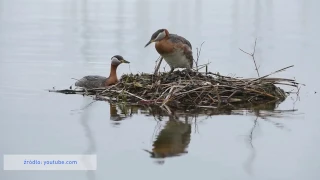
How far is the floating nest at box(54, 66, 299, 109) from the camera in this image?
37.9 feet

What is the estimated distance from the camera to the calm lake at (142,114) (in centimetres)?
847

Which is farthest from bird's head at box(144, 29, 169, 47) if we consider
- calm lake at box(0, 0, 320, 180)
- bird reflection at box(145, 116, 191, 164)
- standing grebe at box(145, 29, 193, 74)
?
bird reflection at box(145, 116, 191, 164)

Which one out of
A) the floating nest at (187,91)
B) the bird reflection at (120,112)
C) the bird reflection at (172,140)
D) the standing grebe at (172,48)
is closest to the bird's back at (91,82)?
the floating nest at (187,91)

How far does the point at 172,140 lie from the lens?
9.43 metres

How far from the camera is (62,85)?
13.2 metres

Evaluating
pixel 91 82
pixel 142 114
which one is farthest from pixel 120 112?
pixel 91 82

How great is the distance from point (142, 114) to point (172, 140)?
59.8 inches

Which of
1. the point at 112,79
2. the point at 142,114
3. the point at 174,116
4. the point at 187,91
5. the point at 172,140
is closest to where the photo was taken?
the point at 172,140

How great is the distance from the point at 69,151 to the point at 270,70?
7710mm

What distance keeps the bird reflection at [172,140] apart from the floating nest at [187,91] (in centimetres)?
98

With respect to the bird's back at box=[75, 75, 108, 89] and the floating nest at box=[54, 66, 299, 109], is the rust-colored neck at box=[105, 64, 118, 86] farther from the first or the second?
the floating nest at box=[54, 66, 299, 109]

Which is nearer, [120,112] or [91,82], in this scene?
[120,112]

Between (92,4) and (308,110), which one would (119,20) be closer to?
(92,4)

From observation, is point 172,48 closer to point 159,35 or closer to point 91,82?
point 159,35
